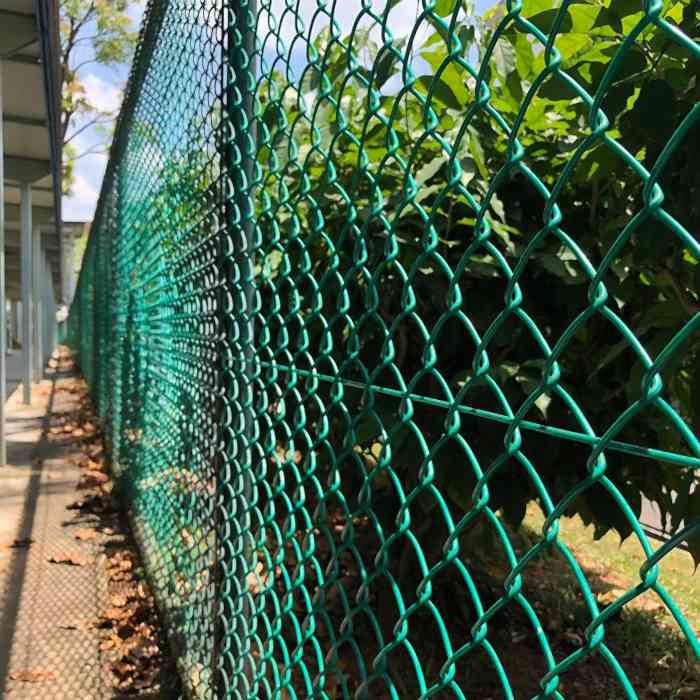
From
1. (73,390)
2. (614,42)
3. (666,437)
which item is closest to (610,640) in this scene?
(666,437)

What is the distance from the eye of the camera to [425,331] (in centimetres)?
126

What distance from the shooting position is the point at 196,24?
2705 mm

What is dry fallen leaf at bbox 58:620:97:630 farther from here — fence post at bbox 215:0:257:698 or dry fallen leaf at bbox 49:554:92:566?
fence post at bbox 215:0:257:698

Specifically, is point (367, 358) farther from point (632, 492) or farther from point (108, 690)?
point (108, 690)

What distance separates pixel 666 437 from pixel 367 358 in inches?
37.4

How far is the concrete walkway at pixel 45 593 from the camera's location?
115 inches

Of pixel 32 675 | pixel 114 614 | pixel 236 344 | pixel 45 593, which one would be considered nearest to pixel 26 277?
pixel 45 593

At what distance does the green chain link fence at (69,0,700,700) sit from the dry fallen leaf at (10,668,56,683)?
1.68ft

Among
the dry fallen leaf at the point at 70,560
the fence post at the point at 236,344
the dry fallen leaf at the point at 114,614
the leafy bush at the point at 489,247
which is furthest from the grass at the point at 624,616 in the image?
the dry fallen leaf at the point at 70,560

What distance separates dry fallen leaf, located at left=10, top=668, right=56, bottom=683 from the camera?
289 centimetres

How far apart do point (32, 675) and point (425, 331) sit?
8.05 feet

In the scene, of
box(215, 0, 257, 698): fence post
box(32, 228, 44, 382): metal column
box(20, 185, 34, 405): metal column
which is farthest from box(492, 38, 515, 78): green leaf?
box(32, 228, 44, 382): metal column

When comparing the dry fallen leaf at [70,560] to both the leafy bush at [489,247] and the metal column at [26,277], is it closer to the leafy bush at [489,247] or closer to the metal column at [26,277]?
the leafy bush at [489,247]

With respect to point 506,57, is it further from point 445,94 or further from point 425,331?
point 425,331
